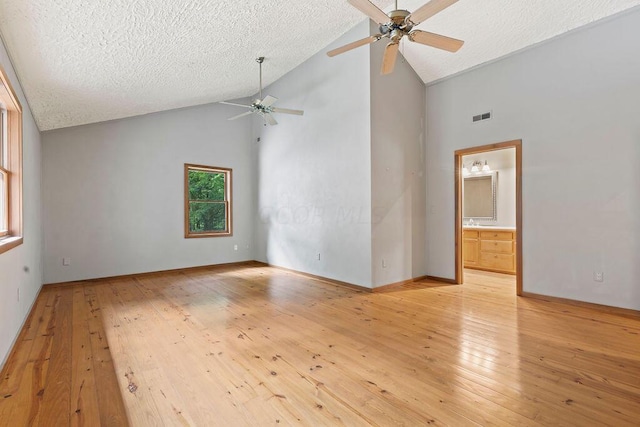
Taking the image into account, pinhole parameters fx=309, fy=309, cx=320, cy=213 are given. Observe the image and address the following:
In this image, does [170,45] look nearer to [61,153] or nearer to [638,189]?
[61,153]

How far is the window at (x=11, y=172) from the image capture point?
9.31ft

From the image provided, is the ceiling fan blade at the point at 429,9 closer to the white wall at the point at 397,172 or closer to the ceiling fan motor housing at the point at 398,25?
the ceiling fan motor housing at the point at 398,25

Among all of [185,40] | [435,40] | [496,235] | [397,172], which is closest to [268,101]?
[185,40]

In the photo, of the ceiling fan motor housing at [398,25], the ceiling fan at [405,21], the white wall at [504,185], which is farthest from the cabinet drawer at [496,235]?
the ceiling fan motor housing at [398,25]

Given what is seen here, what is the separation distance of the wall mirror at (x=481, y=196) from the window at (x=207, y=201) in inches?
203

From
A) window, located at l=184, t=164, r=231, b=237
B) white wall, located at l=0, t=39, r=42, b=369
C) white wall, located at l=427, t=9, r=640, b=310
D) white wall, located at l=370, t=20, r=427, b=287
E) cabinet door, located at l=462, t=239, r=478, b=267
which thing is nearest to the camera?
white wall, located at l=0, t=39, r=42, b=369

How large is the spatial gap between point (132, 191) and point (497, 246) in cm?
686

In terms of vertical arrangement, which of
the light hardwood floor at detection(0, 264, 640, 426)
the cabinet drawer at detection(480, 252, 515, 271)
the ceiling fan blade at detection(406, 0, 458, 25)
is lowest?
the light hardwood floor at detection(0, 264, 640, 426)

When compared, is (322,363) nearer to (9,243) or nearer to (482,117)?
(9,243)

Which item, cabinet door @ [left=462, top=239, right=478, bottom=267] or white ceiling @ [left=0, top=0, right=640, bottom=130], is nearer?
white ceiling @ [left=0, top=0, right=640, bottom=130]

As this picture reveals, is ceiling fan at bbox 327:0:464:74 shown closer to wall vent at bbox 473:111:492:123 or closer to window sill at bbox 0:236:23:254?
wall vent at bbox 473:111:492:123

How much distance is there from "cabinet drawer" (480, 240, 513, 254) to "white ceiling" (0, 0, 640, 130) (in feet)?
10.4

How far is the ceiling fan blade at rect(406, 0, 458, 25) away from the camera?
231 cm

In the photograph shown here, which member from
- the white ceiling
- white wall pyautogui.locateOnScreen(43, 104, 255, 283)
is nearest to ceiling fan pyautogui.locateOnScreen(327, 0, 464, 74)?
the white ceiling
